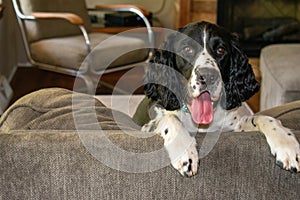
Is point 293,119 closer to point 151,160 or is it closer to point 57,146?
point 151,160

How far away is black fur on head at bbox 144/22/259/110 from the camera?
1.54 meters

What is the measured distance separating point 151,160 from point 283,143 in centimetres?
28

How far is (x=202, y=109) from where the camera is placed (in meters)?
1.43

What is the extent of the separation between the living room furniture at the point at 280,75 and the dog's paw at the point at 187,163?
174 centimetres

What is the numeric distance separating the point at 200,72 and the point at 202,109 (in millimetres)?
103

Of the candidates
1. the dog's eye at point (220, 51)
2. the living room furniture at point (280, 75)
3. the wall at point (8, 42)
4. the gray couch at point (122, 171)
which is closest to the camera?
the gray couch at point (122, 171)

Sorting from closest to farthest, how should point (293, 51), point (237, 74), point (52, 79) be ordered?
point (237, 74), point (293, 51), point (52, 79)

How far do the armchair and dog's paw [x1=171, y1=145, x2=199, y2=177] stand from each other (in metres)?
2.34

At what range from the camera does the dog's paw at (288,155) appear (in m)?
0.98

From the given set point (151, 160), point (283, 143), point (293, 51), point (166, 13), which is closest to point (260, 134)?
point (283, 143)

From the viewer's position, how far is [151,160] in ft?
3.20

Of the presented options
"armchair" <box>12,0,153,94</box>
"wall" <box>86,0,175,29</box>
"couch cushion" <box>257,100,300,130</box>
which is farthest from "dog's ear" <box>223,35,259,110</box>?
"wall" <box>86,0,175,29</box>

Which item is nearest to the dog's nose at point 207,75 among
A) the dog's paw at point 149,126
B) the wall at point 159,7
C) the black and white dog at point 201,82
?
the black and white dog at point 201,82

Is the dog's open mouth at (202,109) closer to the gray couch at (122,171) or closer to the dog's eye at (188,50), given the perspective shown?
the dog's eye at (188,50)
